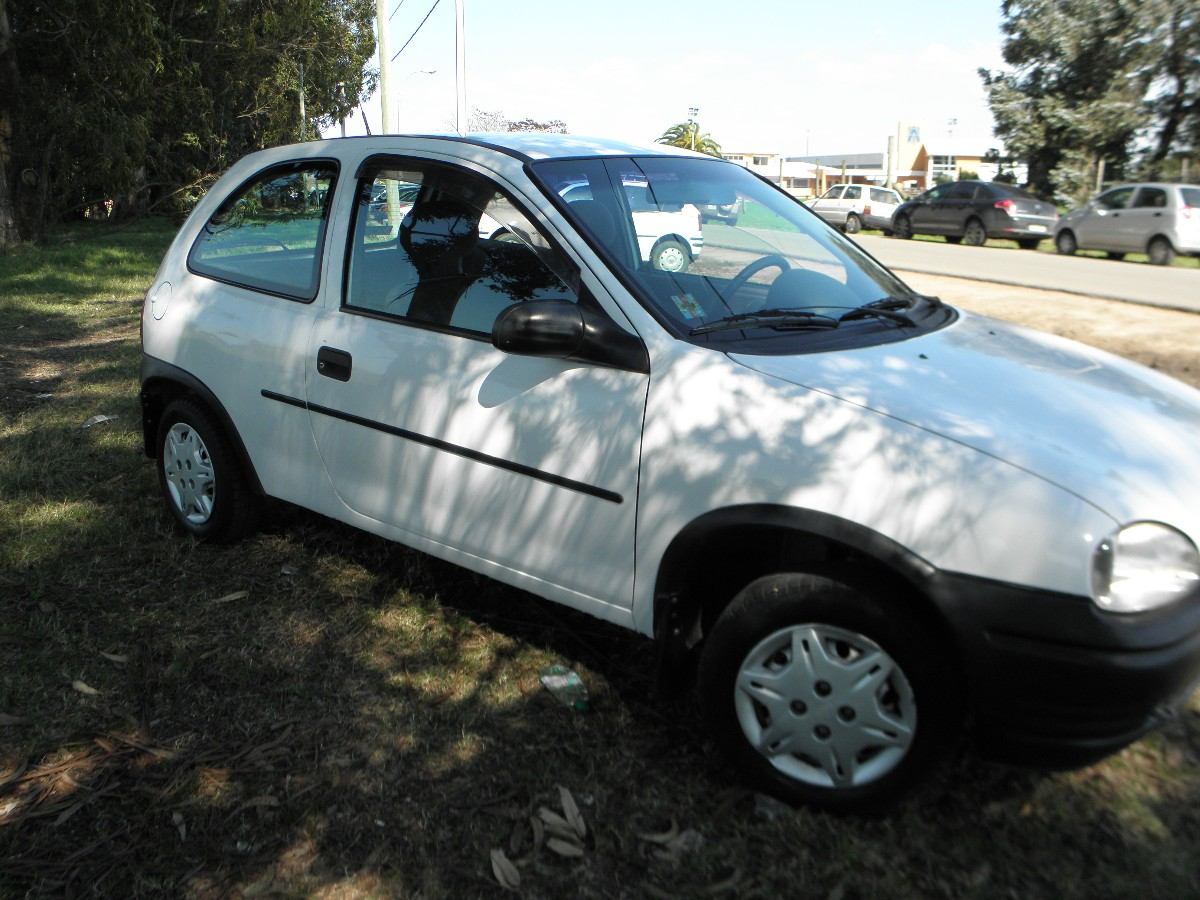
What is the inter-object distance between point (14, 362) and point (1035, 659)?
A: 27.7ft

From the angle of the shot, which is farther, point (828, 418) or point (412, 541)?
point (412, 541)

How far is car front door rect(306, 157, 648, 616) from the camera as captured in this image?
10.7ft

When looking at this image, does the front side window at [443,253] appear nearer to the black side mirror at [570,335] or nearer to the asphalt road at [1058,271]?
the black side mirror at [570,335]

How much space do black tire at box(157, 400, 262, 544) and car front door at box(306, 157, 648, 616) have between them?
2.33ft

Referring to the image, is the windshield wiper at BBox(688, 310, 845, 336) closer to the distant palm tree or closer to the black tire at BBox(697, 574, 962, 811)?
the black tire at BBox(697, 574, 962, 811)

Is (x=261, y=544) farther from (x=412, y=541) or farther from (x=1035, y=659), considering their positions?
(x=1035, y=659)

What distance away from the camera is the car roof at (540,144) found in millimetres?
3747

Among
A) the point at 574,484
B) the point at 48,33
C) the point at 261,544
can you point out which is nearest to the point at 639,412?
the point at 574,484

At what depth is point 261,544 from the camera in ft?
15.9

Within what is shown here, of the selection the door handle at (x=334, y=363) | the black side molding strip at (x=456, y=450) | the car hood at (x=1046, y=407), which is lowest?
the black side molding strip at (x=456, y=450)

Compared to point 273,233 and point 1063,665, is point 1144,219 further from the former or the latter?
point 1063,665

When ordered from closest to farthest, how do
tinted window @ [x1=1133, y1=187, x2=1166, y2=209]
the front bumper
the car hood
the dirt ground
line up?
the front bumper < the car hood < the dirt ground < tinted window @ [x1=1133, y1=187, x2=1166, y2=209]

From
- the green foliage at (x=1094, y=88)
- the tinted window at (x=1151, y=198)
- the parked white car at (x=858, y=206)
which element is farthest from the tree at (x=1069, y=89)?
the tinted window at (x=1151, y=198)

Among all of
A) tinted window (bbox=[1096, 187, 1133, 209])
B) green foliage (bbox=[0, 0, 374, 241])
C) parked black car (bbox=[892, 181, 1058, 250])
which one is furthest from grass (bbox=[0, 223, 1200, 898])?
parked black car (bbox=[892, 181, 1058, 250])
